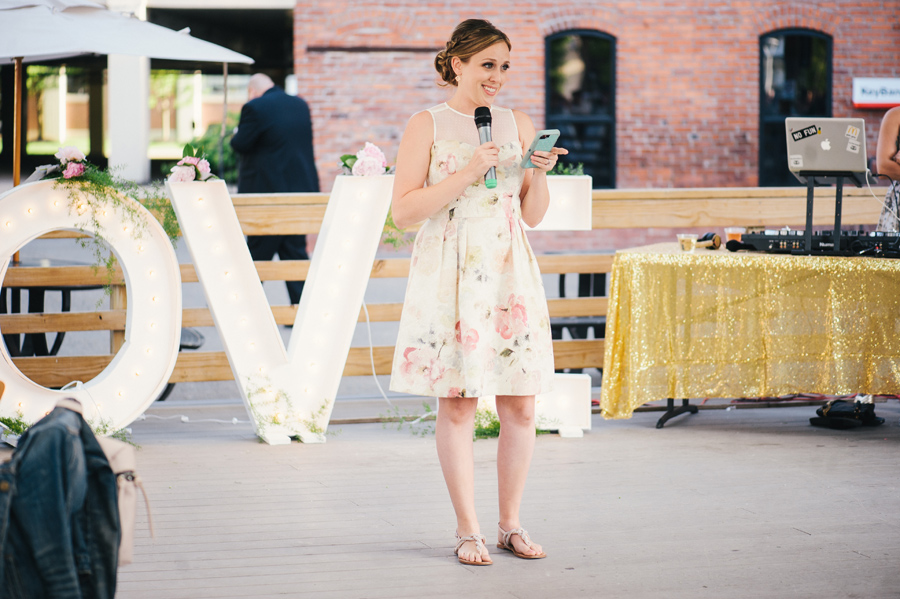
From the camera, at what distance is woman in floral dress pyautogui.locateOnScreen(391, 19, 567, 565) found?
10.2ft

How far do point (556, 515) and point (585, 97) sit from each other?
401 inches

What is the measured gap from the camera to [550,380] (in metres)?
3.19

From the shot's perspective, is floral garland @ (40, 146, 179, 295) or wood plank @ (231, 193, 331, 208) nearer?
floral garland @ (40, 146, 179, 295)

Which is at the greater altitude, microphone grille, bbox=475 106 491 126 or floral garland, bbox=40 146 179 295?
microphone grille, bbox=475 106 491 126

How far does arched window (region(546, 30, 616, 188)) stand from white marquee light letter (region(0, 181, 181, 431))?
887cm

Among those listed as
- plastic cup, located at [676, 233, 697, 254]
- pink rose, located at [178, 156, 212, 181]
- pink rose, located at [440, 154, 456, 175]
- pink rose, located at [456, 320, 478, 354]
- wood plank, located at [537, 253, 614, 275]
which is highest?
pink rose, located at [178, 156, 212, 181]

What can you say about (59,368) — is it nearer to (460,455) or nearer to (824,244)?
(460,455)

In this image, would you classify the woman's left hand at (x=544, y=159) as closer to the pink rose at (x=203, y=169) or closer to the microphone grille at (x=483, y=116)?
the microphone grille at (x=483, y=116)

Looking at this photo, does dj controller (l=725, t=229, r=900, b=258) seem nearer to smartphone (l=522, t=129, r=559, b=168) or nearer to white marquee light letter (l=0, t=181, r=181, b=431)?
smartphone (l=522, t=129, r=559, b=168)

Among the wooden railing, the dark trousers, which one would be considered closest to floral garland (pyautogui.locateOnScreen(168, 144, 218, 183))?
the wooden railing

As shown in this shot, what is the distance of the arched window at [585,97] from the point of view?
511 inches

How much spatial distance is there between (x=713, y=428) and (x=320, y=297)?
2.15 meters

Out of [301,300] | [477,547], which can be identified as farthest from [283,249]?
[477,547]

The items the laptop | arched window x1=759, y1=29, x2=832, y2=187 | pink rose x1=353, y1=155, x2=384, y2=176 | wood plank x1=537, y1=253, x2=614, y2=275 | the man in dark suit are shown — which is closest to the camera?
the laptop
